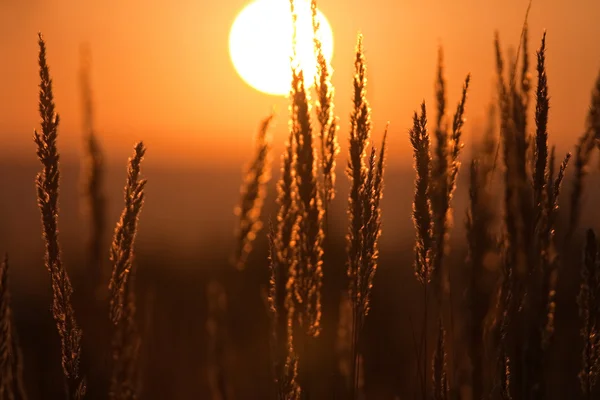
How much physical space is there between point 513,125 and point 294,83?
0.70m

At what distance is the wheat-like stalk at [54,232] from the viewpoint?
175 centimetres

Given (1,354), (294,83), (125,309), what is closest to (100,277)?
(125,309)

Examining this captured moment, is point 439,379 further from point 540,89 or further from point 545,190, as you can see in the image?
point 540,89

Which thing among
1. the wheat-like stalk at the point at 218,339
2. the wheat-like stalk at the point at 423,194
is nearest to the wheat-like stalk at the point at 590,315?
the wheat-like stalk at the point at 423,194

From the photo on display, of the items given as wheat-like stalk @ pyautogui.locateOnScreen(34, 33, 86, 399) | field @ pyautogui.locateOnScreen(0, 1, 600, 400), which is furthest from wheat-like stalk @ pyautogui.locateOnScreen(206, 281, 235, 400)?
wheat-like stalk @ pyautogui.locateOnScreen(34, 33, 86, 399)

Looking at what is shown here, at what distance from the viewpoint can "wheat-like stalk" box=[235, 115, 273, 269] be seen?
173cm

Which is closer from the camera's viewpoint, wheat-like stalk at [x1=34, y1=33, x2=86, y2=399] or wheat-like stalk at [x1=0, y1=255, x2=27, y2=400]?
wheat-like stalk at [x1=0, y1=255, x2=27, y2=400]

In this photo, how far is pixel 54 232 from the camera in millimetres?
1775

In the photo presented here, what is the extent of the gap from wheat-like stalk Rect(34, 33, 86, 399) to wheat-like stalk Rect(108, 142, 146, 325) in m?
0.15

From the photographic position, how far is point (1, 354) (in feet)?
4.98

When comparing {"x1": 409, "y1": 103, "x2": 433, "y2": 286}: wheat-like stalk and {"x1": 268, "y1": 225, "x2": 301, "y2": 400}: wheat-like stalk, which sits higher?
{"x1": 409, "y1": 103, "x2": 433, "y2": 286}: wheat-like stalk

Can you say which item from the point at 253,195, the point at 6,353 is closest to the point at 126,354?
the point at 6,353

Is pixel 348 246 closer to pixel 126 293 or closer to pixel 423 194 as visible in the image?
pixel 423 194

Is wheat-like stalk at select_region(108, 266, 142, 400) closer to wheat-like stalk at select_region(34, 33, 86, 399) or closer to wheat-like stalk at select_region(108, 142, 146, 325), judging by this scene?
wheat-like stalk at select_region(108, 142, 146, 325)
